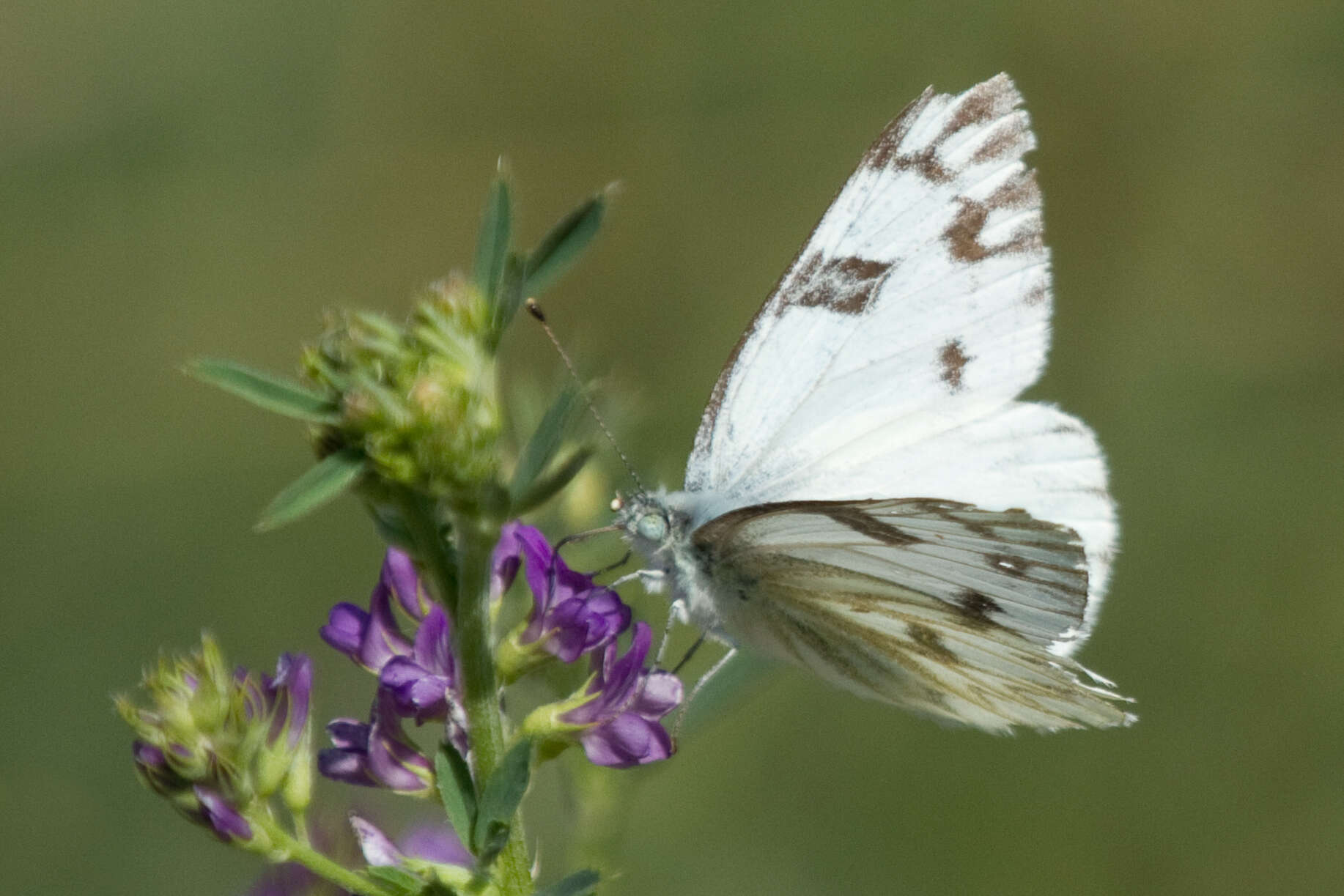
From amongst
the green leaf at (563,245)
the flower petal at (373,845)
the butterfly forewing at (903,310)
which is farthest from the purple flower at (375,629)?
the butterfly forewing at (903,310)

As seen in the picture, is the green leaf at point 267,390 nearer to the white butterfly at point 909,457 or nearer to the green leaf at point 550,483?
the green leaf at point 550,483

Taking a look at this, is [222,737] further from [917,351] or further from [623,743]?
[917,351]

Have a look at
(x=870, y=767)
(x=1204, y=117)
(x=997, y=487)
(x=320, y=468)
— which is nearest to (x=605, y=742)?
(x=320, y=468)

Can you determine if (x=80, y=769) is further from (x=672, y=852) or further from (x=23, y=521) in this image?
(x=672, y=852)

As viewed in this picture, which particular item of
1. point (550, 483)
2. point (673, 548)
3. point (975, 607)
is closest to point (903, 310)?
point (975, 607)

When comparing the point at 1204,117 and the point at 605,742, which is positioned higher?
the point at 605,742

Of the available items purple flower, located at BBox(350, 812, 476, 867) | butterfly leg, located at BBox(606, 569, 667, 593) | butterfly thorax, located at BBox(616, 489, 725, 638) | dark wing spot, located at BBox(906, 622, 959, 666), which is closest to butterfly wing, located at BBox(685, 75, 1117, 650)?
butterfly thorax, located at BBox(616, 489, 725, 638)

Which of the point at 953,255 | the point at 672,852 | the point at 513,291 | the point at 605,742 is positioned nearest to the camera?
the point at 513,291
